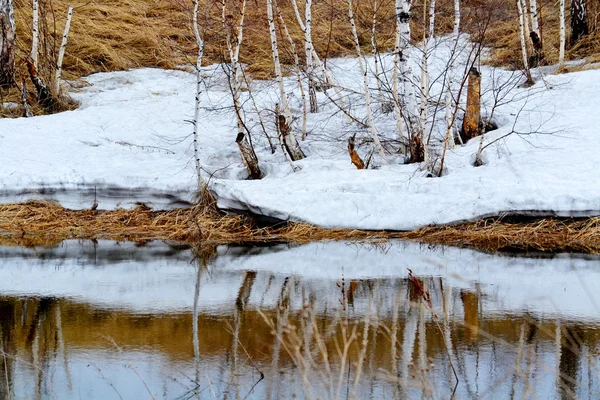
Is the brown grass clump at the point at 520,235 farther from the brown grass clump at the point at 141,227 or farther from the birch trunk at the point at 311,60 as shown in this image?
the birch trunk at the point at 311,60

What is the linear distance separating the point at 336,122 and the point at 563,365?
921 centimetres

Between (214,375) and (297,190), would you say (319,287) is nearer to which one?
(214,375)

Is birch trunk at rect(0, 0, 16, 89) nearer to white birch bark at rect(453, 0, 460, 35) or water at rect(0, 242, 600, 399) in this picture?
water at rect(0, 242, 600, 399)

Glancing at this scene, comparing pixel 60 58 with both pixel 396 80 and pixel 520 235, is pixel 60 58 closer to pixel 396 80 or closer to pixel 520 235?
pixel 396 80

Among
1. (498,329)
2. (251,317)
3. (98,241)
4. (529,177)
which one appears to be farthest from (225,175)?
(498,329)

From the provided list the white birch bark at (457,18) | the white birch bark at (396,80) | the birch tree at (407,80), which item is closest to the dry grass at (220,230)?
the birch tree at (407,80)

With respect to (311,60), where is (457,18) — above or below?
above

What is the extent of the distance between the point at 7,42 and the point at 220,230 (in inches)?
278

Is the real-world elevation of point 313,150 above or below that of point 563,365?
above

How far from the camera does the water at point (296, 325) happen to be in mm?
4340

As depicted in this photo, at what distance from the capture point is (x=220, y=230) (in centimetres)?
1039

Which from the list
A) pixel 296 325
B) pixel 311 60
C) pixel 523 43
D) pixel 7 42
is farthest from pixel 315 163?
pixel 7 42

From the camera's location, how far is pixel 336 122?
13.6 m

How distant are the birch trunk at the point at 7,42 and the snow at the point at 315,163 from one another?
134 cm
